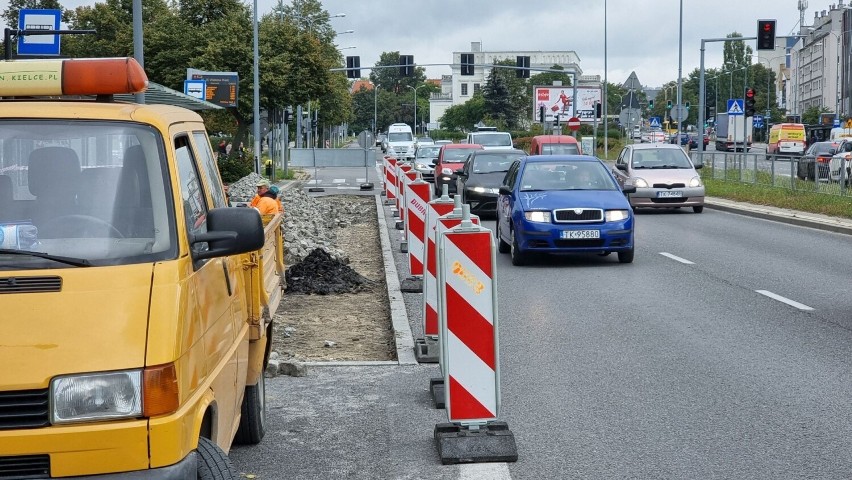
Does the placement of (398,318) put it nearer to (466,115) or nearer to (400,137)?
(400,137)

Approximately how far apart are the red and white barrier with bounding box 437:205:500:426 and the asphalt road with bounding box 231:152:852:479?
14.4 inches

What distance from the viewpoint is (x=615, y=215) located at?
55.8 ft

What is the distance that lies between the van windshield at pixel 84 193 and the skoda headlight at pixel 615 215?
12611mm

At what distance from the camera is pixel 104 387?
387 cm

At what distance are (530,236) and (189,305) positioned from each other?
12867 mm

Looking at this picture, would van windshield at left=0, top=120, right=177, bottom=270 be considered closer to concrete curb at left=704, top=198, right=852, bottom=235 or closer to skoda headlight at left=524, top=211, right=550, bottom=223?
skoda headlight at left=524, top=211, right=550, bottom=223

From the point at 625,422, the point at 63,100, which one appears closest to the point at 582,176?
the point at 625,422

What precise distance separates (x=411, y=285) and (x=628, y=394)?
20.6ft

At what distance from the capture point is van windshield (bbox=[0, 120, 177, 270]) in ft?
14.7

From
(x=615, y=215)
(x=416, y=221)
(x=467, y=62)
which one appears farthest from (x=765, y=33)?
(x=416, y=221)

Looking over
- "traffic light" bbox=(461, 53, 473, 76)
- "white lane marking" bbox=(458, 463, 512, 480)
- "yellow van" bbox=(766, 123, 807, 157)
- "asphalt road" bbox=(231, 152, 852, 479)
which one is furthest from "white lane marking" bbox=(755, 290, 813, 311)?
"yellow van" bbox=(766, 123, 807, 157)

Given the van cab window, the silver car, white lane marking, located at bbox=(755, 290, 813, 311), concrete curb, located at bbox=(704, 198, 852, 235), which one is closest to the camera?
the van cab window

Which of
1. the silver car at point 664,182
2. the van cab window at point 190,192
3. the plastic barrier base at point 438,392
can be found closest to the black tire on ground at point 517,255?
the plastic barrier base at point 438,392

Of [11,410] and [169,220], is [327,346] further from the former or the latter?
[11,410]
